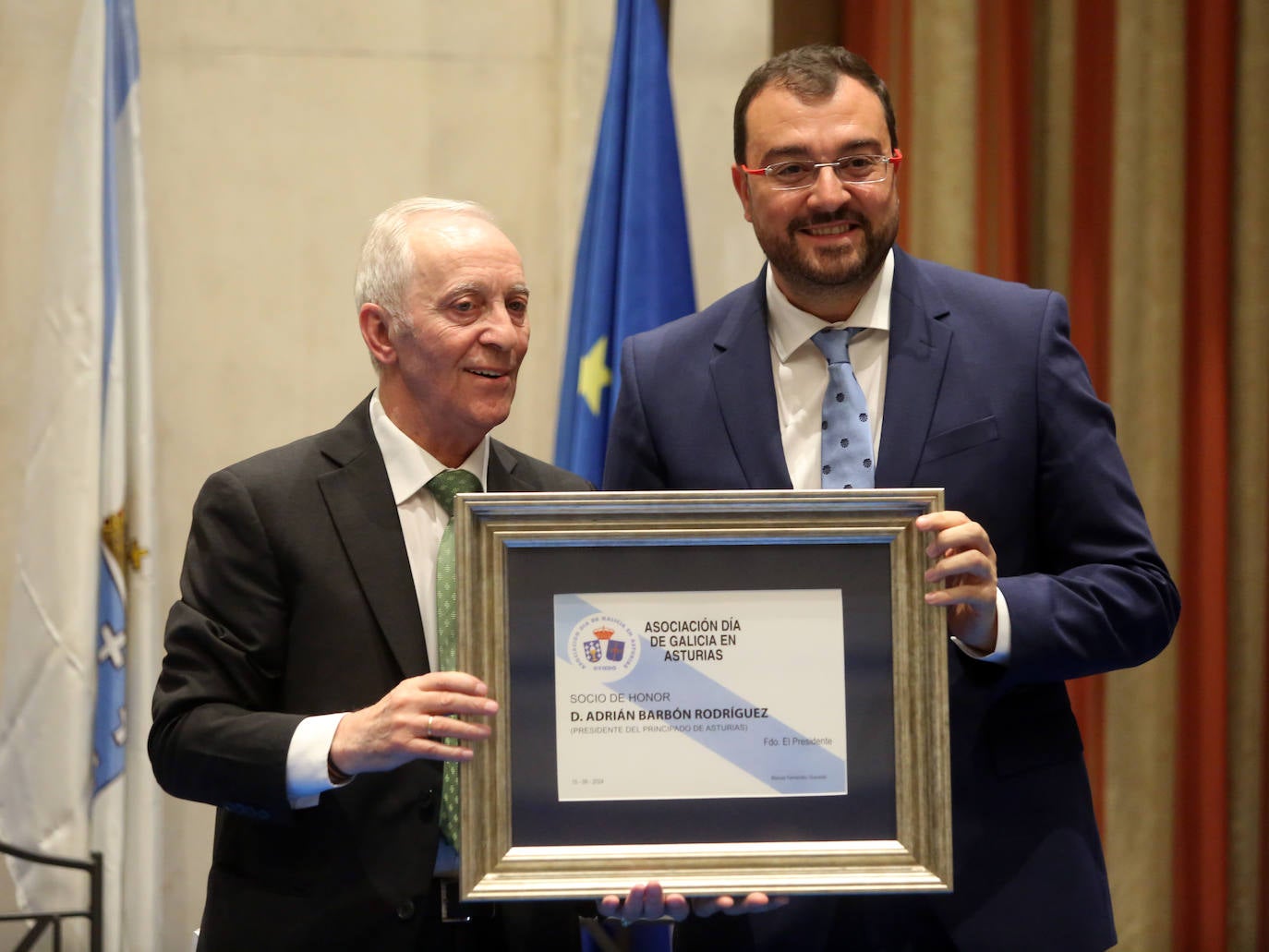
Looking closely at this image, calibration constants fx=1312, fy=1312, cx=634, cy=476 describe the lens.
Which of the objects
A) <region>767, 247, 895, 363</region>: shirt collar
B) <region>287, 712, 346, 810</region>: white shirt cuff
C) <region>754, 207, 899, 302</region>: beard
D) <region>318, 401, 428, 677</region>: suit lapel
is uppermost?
<region>754, 207, 899, 302</region>: beard

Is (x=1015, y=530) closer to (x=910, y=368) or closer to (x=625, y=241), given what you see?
(x=910, y=368)

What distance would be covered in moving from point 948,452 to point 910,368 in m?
0.15

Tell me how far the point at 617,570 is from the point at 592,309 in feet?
6.73

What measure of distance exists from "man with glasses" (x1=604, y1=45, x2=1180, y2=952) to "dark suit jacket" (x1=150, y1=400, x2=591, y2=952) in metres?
0.46

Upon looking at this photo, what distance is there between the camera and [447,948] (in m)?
1.90

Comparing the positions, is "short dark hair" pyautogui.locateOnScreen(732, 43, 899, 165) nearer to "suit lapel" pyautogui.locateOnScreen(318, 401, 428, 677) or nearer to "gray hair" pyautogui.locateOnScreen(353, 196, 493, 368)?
"gray hair" pyautogui.locateOnScreen(353, 196, 493, 368)

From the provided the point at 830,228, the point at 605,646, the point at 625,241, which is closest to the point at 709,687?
the point at 605,646

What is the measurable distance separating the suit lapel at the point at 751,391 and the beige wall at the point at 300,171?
78.7 inches

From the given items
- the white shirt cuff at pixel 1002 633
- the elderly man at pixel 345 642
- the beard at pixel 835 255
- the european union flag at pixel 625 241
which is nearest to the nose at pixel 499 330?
the elderly man at pixel 345 642

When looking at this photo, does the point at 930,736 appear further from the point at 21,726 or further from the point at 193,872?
the point at 193,872

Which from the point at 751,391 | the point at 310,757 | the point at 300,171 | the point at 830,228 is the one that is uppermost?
the point at 300,171

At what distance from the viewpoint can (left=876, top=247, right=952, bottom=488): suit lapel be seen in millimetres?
1949

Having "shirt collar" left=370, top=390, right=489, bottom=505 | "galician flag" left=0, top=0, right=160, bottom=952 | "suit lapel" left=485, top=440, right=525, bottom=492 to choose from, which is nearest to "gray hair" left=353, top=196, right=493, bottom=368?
"shirt collar" left=370, top=390, right=489, bottom=505

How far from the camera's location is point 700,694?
5.57ft
